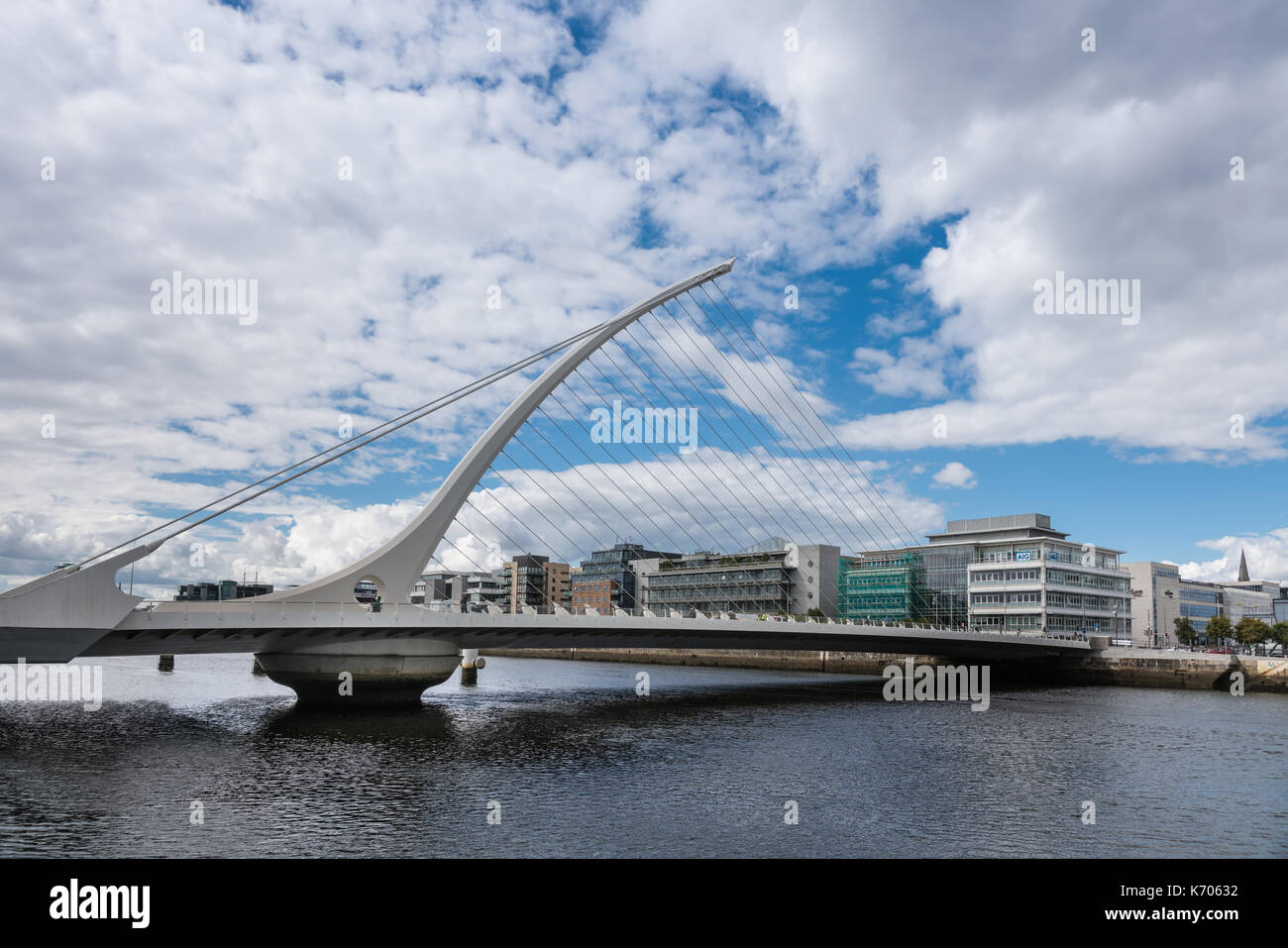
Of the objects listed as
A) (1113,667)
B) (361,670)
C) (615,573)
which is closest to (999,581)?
(1113,667)

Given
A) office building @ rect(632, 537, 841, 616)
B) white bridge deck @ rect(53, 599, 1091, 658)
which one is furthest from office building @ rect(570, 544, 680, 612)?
white bridge deck @ rect(53, 599, 1091, 658)

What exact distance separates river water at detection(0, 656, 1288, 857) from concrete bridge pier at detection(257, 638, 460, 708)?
1197 mm

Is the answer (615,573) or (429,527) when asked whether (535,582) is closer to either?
(615,573)

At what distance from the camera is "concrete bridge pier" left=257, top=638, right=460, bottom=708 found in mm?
32125

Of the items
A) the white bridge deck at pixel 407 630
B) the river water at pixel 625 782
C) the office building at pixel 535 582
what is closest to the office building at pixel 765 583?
the office building at pixel 535 582

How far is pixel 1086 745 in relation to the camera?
28594 millimetres

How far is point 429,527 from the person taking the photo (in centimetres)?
3303

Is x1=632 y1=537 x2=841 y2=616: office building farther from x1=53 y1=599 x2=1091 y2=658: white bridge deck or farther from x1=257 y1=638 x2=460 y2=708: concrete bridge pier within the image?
x1=257 y1=638 x2=460 y2=708: concrete bridge pier

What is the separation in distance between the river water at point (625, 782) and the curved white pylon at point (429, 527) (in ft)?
15.1

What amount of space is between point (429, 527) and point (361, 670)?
19.4ft

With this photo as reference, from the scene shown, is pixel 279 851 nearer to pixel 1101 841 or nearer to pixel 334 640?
pixel 1101 841

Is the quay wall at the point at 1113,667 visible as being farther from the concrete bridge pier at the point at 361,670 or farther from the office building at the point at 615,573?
the office building at the point at 615,573
